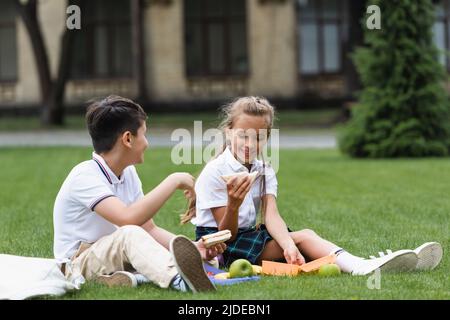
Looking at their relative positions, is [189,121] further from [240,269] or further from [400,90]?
[240,269]

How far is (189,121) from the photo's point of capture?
32.2 metres

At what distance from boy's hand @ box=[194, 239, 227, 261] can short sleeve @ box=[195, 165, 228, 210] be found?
375mm

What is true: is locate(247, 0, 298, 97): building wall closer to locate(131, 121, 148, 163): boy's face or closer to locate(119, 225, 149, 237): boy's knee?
locate(131, 121, 148, 163): boy's face

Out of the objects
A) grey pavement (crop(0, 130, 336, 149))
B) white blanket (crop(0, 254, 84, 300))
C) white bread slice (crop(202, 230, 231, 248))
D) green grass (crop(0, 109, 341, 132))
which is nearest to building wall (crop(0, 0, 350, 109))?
green grass (crop(0, 109, 341, 132))

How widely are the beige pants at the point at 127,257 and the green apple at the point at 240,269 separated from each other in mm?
584

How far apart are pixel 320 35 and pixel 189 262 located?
32.4m

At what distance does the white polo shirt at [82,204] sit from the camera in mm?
6359

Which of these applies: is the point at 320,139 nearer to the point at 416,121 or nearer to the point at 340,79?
the point at 416,121

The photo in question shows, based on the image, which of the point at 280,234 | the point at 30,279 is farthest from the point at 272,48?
the point at 30,279

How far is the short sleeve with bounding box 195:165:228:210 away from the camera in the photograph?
6945 millimetres

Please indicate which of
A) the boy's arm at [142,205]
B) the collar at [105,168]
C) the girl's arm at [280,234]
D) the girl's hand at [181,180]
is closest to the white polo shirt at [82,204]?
the collar at [105,168]

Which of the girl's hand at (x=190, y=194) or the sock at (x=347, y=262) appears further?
the sock at (x=347, y=262)

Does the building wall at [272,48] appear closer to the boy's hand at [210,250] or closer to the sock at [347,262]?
the sock at [347,262]

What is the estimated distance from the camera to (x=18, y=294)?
18.6 ft
